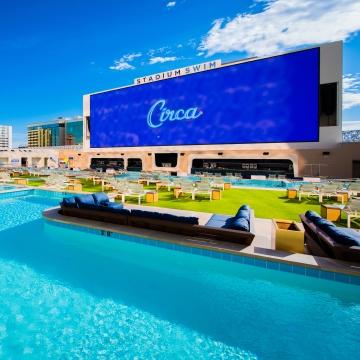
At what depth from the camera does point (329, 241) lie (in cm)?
529

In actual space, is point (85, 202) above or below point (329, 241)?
above

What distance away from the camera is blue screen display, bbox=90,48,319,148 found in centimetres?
2756

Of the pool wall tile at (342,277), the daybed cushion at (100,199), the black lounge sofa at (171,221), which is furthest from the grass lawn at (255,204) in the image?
the pool wall tile at (342,277)

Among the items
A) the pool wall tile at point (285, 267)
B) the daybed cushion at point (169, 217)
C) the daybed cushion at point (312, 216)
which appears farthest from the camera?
the daybed cushion at point (169, 217)

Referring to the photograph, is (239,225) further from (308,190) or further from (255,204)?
(308,190)

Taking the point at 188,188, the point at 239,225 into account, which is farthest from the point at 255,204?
the point at 239,225

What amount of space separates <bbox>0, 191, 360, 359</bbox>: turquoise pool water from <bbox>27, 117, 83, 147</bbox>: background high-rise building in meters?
101

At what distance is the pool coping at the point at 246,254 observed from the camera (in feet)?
16.0

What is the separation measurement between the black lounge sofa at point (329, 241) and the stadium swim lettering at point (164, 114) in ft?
96.2

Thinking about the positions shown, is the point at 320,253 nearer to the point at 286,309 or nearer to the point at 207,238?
the point at 286,309

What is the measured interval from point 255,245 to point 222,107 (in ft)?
93.9

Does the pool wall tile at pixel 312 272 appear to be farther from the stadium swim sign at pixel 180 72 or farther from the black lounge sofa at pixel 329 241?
the stadium swim sign at pixel 180 72

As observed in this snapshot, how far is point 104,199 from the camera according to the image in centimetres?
997

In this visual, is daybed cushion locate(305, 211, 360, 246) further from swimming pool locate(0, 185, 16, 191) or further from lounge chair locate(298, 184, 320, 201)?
swimming pool locate(0, 185, 16, 191)
